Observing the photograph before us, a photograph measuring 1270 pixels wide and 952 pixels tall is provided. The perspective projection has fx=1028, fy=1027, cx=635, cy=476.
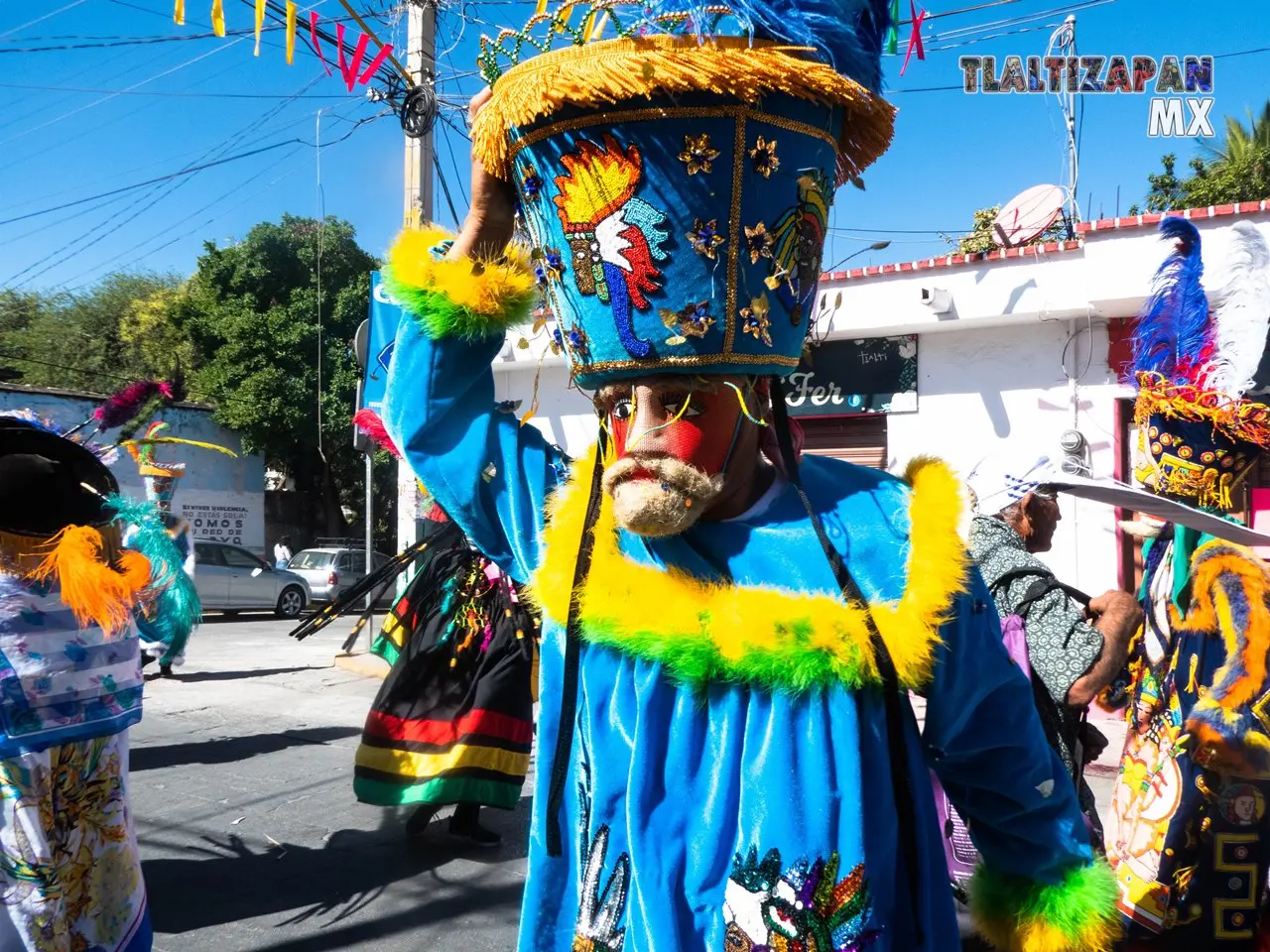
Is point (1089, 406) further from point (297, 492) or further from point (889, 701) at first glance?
point (297, 492)

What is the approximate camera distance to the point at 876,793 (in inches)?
61.3

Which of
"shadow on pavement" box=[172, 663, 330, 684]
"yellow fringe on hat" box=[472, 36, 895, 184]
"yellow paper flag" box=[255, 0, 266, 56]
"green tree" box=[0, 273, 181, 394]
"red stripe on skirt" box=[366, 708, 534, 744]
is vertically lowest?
"shadow on pavement" box=[172, 663, 330, 684]

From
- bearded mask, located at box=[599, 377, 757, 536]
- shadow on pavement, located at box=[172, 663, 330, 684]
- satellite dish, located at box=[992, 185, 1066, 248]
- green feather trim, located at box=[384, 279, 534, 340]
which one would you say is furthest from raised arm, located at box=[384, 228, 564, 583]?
satellite dish, located at box=[992, 185, 1066, 248]

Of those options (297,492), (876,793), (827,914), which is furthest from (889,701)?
(297,492)

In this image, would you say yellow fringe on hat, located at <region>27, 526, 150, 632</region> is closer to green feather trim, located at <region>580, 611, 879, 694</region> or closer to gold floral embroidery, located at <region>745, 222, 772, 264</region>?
green feather trim, located at <region>580, 611, 879, 694</region>

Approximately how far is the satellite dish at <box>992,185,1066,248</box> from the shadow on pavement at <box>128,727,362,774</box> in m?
8.89

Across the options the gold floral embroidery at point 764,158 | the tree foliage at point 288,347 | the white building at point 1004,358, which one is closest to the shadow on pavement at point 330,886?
the gold floral embroidery at point 764,158

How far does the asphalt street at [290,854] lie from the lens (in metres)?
4.37

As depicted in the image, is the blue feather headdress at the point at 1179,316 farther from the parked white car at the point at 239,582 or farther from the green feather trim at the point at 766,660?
the parked white car at the point at 239,582

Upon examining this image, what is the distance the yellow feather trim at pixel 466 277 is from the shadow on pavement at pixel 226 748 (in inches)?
240

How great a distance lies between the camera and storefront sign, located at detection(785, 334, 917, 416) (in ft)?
38.2

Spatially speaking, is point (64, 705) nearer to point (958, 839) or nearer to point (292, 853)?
point (292, 853)

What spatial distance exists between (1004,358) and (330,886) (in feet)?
28.7

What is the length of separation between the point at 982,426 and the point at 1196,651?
7625mm
